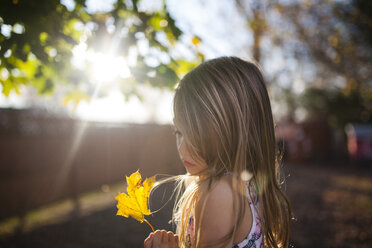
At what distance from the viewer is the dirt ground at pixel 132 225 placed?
3617 mm

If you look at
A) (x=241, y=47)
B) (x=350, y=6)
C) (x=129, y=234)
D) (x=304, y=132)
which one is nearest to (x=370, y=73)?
(x=350, y=6)

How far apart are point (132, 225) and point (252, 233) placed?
3.55 metres

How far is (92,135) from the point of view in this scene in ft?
23.5

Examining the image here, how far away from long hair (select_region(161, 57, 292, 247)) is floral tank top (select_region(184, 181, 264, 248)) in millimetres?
27

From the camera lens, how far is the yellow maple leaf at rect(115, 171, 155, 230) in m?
1.00

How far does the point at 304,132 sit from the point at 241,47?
19.9 ft

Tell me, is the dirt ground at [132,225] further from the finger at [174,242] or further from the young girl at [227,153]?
the young girl at [227,153]

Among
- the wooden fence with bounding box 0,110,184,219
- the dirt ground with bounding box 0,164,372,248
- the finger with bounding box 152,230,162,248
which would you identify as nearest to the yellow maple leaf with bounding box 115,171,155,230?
the finger with bounding box 152,230,162,248

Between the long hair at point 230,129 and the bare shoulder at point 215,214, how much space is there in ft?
0.07

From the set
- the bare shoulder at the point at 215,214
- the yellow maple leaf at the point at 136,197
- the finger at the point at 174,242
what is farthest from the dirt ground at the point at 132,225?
the bare shoulder at the point at 215,214

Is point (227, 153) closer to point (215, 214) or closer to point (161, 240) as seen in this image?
point (215, 214)

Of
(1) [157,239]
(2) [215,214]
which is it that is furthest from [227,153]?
(1) [157,239]

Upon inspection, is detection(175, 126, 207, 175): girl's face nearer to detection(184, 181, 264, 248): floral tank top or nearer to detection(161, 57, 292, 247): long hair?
detection(161, 57, 292, 247): long hair

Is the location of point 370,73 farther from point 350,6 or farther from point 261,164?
point 261,164
